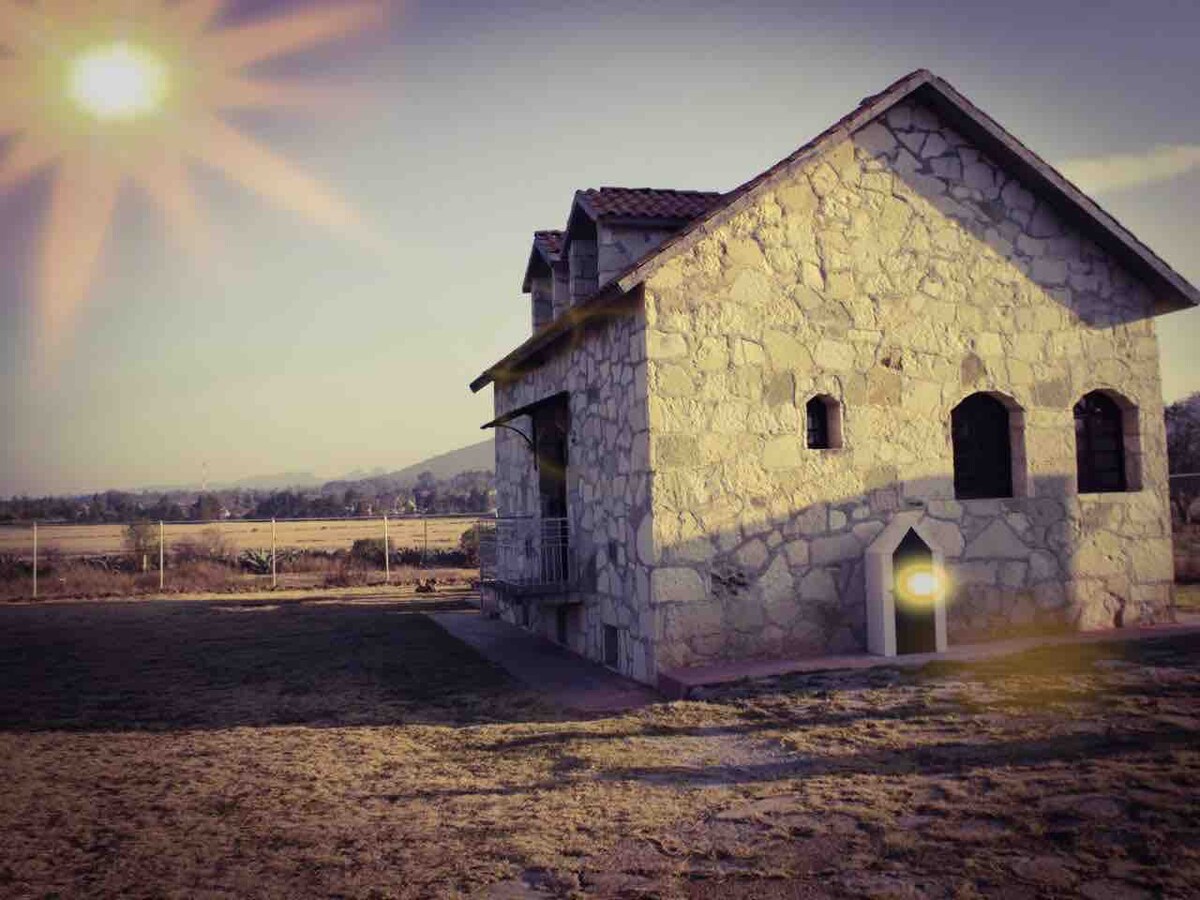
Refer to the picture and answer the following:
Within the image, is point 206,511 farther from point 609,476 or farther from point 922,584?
point 922,584

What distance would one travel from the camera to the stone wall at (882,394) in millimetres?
10016

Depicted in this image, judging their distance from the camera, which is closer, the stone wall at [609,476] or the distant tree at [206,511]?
the stone wall at [609,476]

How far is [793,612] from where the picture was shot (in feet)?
33.9

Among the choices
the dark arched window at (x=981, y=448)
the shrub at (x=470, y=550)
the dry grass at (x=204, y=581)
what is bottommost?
the dry grass at (x=204, y=581)

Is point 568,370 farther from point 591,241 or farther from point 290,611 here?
point 290,611

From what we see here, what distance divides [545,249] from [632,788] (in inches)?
425

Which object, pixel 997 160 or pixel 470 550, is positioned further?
pixel 470 550

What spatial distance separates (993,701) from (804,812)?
319 cm

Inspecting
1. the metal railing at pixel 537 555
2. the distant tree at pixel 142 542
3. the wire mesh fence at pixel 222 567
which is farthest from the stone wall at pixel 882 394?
the distant tree at pixel 142 542

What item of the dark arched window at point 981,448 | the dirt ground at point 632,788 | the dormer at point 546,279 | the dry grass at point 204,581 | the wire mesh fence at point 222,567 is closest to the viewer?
the dirt ground at point 632,788

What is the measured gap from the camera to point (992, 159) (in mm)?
11602

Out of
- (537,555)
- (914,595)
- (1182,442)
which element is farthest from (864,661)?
(1182,442)

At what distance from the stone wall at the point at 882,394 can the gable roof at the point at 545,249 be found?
537 cm

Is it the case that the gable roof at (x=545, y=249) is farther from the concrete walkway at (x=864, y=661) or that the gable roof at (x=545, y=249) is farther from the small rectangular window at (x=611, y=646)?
the concrete walkway at (x=864, y=661)
